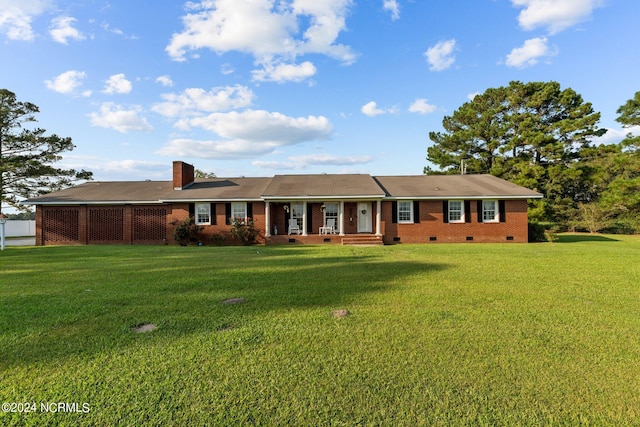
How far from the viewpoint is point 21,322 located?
15.1 ft

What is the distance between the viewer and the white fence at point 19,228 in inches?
1212

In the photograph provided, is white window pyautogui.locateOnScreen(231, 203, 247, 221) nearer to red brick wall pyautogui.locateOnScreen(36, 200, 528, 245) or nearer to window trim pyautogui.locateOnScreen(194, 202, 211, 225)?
red brick wall pyautogui.locateOnScreen(36, 200, 528, 245)

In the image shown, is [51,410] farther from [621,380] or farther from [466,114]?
[466,114]

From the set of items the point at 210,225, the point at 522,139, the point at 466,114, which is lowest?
the point at 210,225

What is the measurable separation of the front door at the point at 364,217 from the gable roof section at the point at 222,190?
5.74m

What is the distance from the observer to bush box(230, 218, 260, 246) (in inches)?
730

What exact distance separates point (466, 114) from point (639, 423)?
32362 mm

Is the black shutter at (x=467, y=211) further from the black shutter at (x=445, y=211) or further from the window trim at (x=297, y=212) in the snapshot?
the window trim at (x=297, y=212)

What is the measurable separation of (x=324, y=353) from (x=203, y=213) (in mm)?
17054

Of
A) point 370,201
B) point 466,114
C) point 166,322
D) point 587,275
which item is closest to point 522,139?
point 466,114

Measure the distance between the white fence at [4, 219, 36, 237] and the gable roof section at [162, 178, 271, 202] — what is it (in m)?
21.2

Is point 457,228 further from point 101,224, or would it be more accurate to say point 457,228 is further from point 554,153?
point 101,224

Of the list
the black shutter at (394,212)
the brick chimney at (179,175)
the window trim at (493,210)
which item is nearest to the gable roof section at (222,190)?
the brick chimney at (179,175)

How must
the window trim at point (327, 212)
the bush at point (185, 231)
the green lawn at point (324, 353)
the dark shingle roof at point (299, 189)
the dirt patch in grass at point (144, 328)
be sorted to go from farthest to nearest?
the window trim at point (327, 212) < the dark shingle roof at point (299, 189) < the bush at point (185, 231) < the dirt patch in grass at point (144, 328) < the green lawn at point (324, 353)
